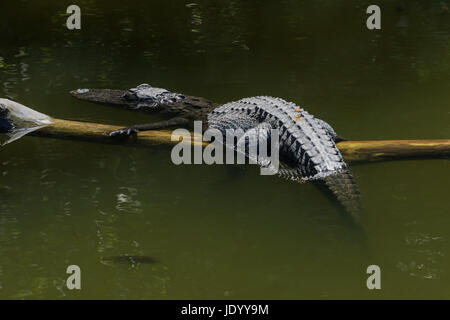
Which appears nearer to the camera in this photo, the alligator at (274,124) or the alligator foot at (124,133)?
the alligator at (274,124)

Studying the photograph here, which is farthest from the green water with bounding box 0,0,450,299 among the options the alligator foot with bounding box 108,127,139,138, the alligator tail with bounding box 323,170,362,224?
the alligator foot with bounding box 108,127,139,138

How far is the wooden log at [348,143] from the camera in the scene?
18.1 ft

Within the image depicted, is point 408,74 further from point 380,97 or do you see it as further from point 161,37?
point 161,37

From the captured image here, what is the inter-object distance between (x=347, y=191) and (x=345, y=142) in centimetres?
85

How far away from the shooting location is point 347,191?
503 centimetres

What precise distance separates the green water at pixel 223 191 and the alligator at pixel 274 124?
18 centimetres

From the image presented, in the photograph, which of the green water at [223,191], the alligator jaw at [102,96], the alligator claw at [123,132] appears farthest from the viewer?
the alligator jaw at [102,96]

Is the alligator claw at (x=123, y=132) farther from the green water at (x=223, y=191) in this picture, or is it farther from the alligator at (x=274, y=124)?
the green water at (x=223, y=191)

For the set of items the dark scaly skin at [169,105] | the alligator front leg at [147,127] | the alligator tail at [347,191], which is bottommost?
→ the alligator tail at [347,191]

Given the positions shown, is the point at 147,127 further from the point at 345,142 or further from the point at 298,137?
the point at 345,142

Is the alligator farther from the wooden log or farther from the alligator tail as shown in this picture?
the wooden log

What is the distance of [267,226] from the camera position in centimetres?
473

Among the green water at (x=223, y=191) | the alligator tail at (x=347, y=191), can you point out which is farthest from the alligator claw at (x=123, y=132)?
the alligator tail at (x=347, y=191)

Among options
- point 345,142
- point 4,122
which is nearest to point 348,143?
point 345,142
